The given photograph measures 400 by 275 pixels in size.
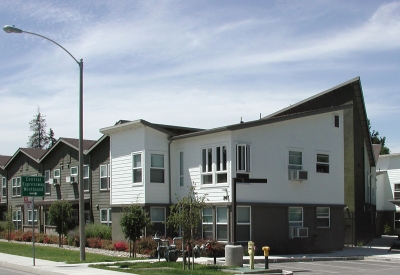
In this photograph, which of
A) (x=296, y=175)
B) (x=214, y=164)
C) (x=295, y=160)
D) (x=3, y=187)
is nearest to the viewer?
(x=214, y=164)

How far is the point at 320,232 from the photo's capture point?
2844 cm

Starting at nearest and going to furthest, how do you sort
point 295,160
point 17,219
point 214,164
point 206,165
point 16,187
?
1. point 214,164
2. point 206,165
3. point 295,160
4. point 17,219
5. point 16,187

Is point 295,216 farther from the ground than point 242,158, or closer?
closer

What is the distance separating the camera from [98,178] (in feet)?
113

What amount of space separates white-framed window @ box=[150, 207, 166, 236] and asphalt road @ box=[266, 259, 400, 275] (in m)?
7.21

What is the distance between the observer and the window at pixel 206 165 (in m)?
26.5

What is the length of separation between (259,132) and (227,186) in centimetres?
304

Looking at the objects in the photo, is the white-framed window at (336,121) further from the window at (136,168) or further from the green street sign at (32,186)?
the green street sign at (32,186)

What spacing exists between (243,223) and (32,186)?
Answer: 987 centimetres

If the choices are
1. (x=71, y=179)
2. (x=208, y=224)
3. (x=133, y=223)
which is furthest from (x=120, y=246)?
(x=71, y=179)

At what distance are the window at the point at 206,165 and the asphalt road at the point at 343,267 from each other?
5633mm

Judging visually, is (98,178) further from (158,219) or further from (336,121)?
(336,121)

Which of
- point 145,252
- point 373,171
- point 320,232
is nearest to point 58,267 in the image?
point 145,252

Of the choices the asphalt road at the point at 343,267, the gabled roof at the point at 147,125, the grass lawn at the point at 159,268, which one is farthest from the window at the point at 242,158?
the grass lawn at the point at 159,268
